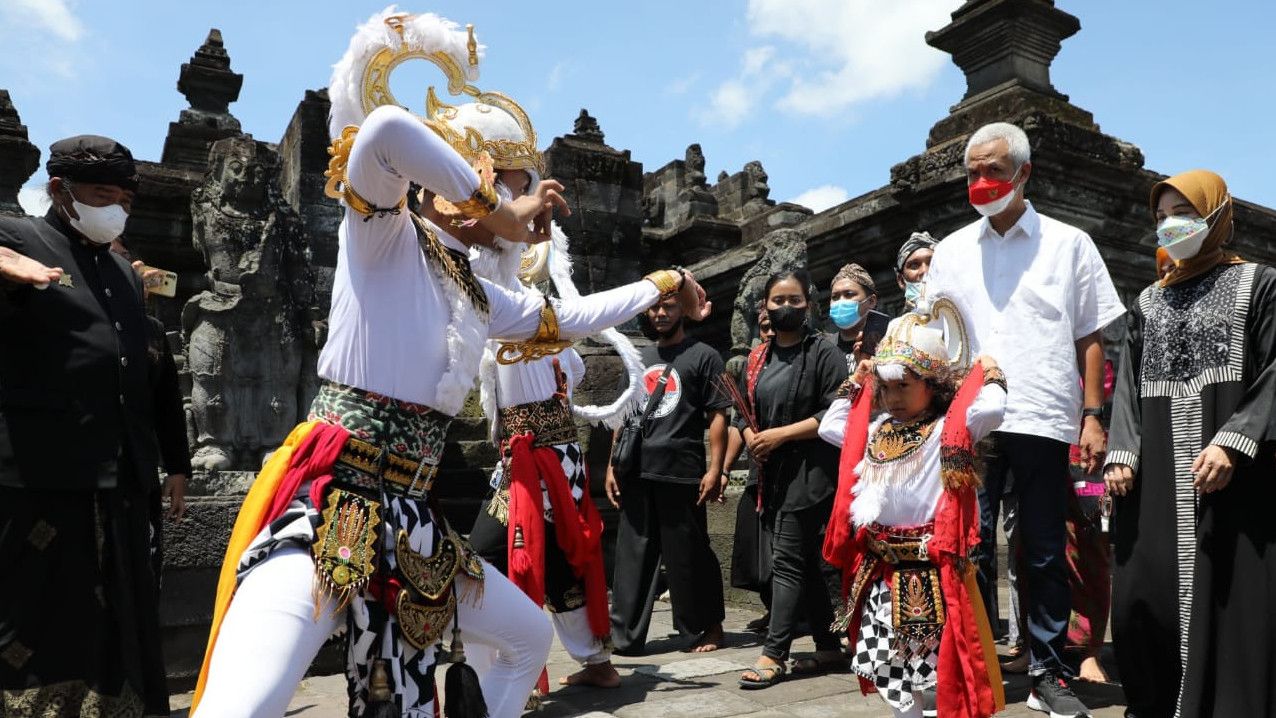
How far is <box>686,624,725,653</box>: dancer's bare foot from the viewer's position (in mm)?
5566

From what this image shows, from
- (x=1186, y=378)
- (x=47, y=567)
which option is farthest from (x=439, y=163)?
(x=1186, y=378)

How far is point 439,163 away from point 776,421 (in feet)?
10.3

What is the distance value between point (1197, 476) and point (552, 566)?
2650mm

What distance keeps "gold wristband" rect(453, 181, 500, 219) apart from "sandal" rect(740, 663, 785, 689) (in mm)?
2836

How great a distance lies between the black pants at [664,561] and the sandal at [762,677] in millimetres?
872

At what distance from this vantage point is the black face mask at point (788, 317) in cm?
516

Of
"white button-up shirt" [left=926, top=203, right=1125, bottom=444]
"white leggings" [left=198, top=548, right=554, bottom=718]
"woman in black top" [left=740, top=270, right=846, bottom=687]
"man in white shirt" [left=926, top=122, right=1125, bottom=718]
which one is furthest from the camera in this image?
"woman in black top" [left=740, top=270, right=846, bottom=687]

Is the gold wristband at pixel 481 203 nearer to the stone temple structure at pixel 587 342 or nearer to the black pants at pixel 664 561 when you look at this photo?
the black pants at pixel 664 561

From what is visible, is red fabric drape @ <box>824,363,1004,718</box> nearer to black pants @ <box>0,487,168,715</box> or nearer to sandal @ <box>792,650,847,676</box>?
sandal @ <box>792,650,847,676</box>

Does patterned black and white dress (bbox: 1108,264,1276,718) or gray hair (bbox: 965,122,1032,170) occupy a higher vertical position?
gray hair (bbox: 965,122,1032,170)

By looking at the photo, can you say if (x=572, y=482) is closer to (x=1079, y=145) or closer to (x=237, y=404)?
(x=237, y=404)

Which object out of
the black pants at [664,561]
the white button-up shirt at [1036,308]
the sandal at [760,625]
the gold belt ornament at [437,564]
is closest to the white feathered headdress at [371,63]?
the gold belt ornament at [437,564]

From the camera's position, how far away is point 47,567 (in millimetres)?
3061

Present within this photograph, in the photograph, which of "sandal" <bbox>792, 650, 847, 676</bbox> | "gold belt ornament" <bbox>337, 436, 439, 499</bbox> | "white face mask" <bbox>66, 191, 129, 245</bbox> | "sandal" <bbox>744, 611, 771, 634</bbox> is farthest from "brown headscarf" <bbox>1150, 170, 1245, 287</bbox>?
"white face mask" <bbox>66, 191, 129, 245</bbox>
